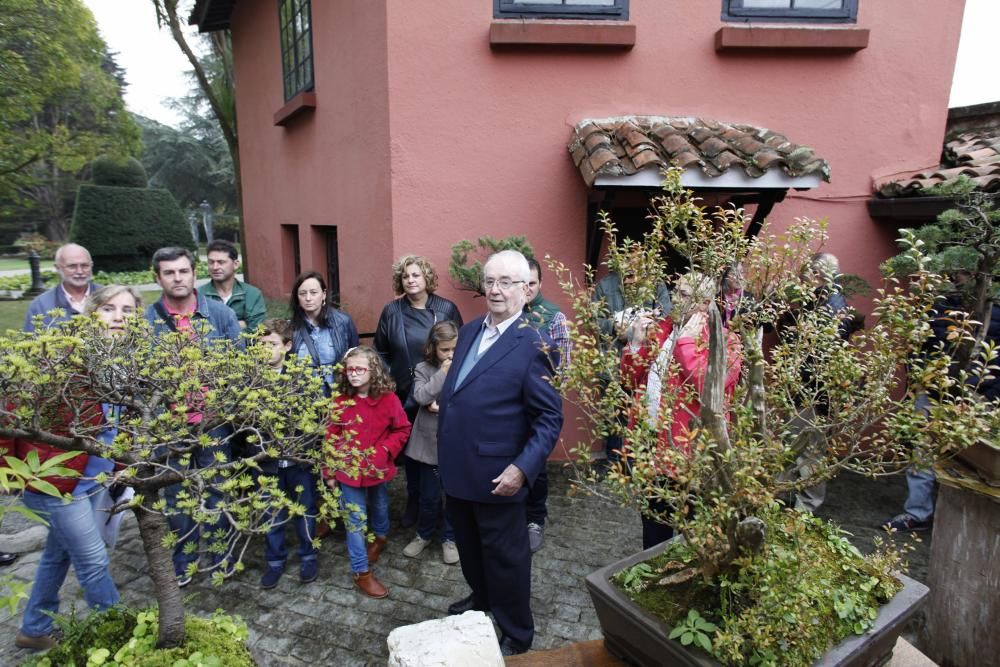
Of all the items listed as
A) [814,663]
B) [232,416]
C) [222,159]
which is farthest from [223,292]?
[222,159]

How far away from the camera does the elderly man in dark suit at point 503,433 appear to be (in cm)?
254

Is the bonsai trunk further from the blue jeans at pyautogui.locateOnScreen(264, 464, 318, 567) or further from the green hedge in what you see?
the green hedge

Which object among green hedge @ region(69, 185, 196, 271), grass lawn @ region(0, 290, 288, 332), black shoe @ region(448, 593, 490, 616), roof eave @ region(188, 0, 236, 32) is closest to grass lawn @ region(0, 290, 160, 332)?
grass lawn @ region(0, 290, 288, 332)

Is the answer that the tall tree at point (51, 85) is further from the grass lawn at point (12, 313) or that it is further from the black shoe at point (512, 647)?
the black shoe at point (512, 647)

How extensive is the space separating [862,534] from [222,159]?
32.6m

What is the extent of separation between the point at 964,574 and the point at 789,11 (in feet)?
14.0

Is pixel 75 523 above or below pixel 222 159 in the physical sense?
below

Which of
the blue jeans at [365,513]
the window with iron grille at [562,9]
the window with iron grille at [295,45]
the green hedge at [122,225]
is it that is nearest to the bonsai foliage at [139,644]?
the blue jeans at [365,513]

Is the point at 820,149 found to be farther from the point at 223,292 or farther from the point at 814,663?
the point at 223,292

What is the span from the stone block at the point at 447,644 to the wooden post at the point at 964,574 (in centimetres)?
212

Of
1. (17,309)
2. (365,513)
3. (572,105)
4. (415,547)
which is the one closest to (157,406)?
(365,513)

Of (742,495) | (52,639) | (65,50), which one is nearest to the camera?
(742,495)

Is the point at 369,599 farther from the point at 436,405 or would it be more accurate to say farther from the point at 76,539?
the point at 76,539

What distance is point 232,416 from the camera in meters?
1.81
